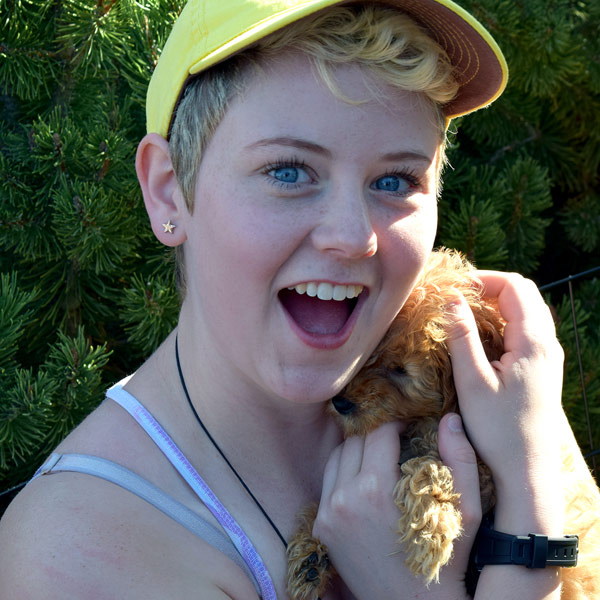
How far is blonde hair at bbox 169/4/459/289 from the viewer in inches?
64.4

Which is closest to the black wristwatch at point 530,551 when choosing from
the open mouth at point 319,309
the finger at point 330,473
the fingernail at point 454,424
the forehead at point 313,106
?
the fingernail at point 454,424

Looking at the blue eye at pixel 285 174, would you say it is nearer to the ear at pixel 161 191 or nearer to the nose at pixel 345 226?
the nose at pixel 345 226

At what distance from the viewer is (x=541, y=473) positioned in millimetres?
1966

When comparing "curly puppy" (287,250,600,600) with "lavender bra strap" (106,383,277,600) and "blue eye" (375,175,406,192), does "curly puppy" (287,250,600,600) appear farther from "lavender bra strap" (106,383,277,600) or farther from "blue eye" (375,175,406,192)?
"blue eye" (375,175,406,192)

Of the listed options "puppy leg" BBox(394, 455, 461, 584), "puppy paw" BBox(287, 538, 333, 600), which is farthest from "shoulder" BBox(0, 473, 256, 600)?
"puppy leg" BBox(394, 455, 461, 584)

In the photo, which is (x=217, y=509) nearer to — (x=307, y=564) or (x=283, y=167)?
(x=307, y=564)

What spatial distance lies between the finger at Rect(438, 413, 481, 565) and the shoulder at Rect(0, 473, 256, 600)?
0.62 metres

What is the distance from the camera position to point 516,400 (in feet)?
6.66

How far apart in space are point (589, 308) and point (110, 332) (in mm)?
2101

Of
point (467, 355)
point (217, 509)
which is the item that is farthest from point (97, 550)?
point (467, 355)

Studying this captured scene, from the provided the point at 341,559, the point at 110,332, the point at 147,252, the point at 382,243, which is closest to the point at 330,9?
the point at 382,243

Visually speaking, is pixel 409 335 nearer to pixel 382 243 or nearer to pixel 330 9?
pixel 382 243

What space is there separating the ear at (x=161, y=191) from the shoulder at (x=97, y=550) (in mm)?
590

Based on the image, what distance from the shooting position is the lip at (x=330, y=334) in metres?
1.76
